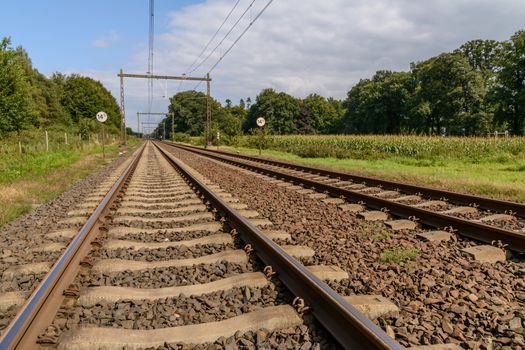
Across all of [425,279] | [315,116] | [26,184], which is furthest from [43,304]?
[315,116]

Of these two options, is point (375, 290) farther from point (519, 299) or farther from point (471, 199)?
point (471, 199)

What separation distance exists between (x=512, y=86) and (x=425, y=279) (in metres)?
60.2

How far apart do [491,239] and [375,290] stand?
95.7 inches

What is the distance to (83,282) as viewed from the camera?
12.1 ft

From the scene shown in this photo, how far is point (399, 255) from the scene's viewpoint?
4508 mm

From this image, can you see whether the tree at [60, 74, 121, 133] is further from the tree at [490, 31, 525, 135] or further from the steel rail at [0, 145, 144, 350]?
the steel rail at [0, 145, 144, 350]

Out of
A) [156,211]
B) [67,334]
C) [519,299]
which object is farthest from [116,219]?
[519,299]

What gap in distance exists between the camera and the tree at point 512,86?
52.6 metres

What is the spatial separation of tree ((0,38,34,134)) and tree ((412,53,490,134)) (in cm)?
5816

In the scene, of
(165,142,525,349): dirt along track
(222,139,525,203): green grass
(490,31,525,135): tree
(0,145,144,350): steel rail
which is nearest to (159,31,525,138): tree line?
(490,31,525,135): tree

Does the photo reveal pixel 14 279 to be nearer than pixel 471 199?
Yes

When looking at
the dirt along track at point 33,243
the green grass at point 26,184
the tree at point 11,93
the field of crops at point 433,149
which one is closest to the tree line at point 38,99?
the tree at point 11,93

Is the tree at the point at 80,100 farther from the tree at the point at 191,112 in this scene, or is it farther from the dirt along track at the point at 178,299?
the dirt along track at the point at 178,299

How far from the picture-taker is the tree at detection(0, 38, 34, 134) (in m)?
34.7
